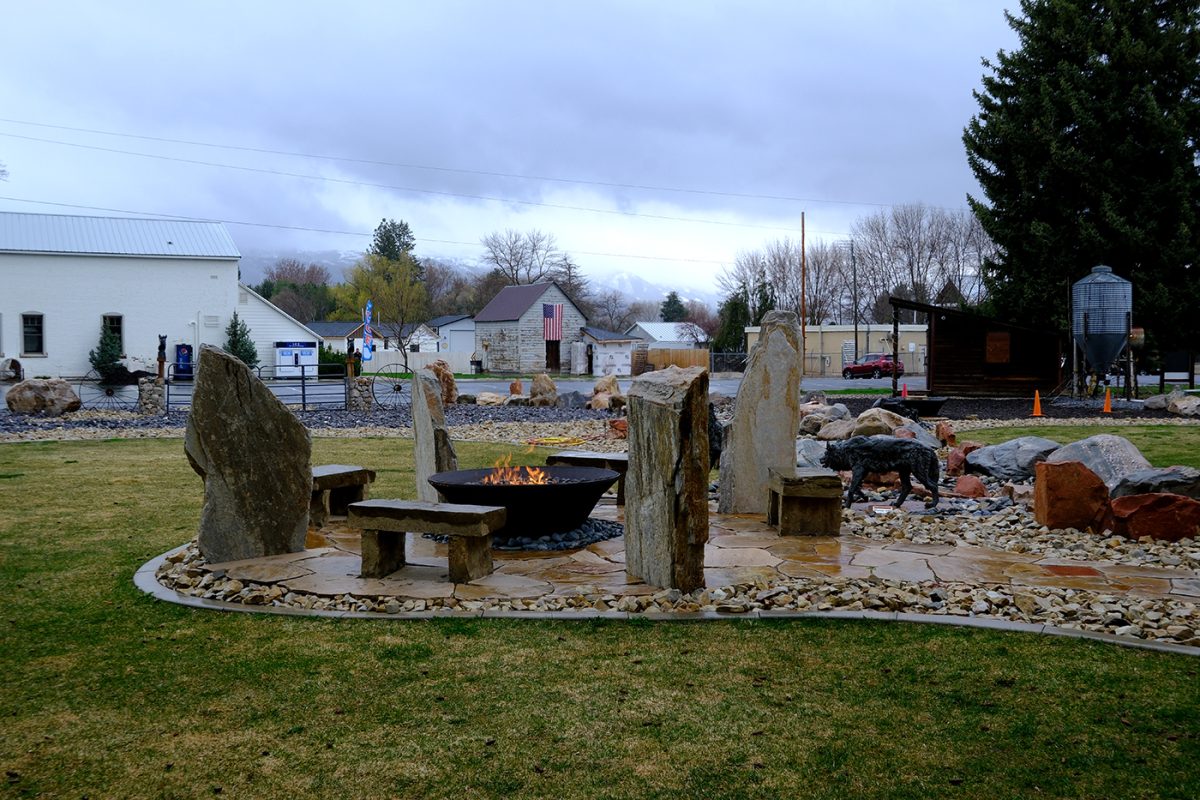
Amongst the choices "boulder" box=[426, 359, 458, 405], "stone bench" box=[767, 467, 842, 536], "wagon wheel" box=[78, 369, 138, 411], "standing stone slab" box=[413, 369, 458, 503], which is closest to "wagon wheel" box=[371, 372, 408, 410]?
"boulder" box=[426, 359, 458, 405]

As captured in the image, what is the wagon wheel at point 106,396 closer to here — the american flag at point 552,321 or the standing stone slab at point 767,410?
the standing stone slab at point 767,410

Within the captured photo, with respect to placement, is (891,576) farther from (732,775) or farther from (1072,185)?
(1072,185)

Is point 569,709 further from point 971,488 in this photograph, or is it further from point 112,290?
point 112,290

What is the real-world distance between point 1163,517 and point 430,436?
6.03 m

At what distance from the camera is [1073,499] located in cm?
797

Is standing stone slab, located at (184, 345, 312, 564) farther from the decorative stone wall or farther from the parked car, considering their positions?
the parked car

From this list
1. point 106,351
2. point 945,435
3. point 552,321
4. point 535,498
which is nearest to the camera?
point 535,498

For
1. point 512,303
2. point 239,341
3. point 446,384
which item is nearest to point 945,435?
point 446,384

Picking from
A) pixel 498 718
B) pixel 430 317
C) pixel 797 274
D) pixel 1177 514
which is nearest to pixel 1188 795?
pixel 498 718

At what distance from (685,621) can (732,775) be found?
6.36 ft

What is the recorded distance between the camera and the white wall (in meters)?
37.5

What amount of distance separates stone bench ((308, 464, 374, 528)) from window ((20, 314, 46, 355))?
35.0m

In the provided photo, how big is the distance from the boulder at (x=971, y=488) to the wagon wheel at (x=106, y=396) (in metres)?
19.1

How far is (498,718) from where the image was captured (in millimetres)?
4168
